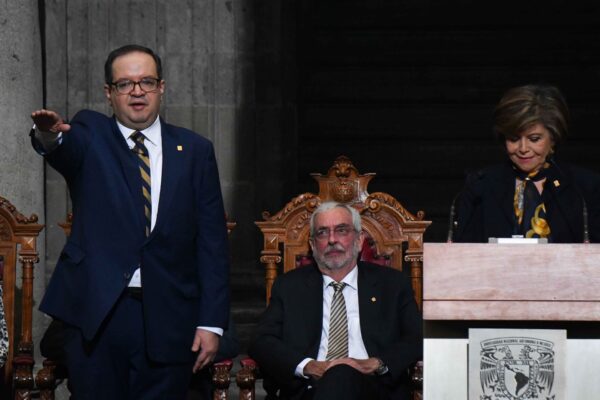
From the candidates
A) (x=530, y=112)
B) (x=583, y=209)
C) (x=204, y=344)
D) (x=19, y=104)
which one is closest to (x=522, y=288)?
(x=583, y=209)

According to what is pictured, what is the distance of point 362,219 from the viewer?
21.1 feet

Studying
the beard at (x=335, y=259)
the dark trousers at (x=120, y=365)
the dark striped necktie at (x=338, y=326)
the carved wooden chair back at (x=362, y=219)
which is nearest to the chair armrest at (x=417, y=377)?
the dark striped necktie at (x=338, y=326)

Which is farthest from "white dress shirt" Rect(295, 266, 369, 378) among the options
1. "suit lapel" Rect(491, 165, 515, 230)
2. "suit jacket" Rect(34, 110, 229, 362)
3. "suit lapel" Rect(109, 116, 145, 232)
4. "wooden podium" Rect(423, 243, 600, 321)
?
"wooden podium" Rect(423, 243, 600, 321)

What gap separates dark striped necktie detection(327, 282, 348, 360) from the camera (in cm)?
565

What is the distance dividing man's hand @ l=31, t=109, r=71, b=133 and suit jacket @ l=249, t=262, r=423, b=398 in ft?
5.22

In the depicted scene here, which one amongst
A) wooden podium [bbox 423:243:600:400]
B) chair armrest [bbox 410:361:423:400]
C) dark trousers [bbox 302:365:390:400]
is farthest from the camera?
chair armrest [bbox 410:361:423:400]

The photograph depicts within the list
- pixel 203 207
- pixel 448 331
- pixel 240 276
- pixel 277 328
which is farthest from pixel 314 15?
pixel 448 331

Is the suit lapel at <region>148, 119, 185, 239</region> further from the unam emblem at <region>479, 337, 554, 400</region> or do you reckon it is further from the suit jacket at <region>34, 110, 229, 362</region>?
the unam emblem at <region>479, 337, 554, 400</region>

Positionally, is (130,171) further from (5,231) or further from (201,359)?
(5,231)

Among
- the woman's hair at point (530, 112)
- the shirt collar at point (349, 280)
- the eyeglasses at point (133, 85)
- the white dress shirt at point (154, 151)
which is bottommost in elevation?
the shirt collar at point (349, 280)

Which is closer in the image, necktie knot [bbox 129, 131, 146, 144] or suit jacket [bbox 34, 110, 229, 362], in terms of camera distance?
suit jacket [bbox 34, 110, 229, 362]

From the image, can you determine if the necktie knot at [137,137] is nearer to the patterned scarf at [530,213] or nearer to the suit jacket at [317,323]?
the suit jacket at [317,323]

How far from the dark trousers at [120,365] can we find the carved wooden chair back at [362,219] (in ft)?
5.68

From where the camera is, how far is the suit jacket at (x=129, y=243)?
463 cm
